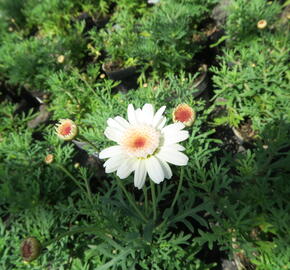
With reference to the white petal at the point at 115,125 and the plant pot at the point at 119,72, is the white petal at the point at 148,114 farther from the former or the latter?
the plant pot at the point at 119,72

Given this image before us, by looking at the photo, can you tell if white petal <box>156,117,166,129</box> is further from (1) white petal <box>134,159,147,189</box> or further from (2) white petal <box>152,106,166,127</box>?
(1) white petal <box>134,159,147,189</box>

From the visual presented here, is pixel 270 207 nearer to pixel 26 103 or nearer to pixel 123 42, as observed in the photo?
pixel 123 42

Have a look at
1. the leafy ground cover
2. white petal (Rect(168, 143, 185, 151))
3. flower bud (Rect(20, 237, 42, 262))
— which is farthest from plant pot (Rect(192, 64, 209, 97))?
flower bud (Rect(20, 237, 42, 262))

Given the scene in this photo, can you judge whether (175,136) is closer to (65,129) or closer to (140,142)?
(140,142)

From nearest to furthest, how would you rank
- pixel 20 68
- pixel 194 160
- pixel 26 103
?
pixel 194 160, pixel 20 68, pixel 26 103

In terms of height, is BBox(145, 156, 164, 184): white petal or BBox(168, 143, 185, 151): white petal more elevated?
BBox(168, 143, 185, 151): white petal

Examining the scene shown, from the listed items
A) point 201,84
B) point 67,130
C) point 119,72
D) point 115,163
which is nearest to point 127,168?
point 115,163

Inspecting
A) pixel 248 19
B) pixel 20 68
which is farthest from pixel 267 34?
pixel 20 68
